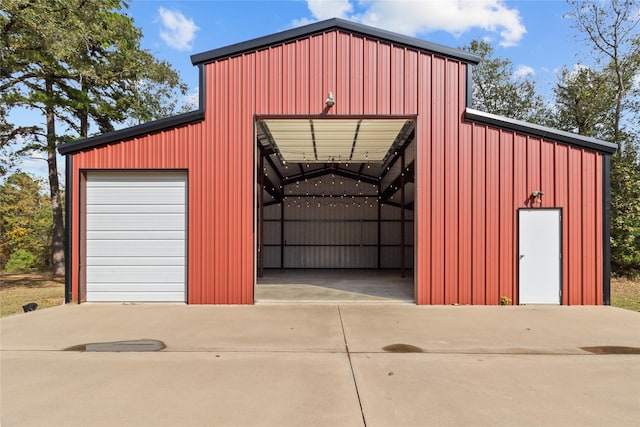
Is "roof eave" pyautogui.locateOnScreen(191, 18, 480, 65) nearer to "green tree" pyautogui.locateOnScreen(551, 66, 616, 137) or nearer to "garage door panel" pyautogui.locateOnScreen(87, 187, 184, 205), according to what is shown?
"garage door panel" pyautogui.locateOnScreen(87, 187, 184, 205)

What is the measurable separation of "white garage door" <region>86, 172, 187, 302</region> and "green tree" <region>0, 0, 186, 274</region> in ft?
13.8

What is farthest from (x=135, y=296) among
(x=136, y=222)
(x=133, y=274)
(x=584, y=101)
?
(x=584, y=101)

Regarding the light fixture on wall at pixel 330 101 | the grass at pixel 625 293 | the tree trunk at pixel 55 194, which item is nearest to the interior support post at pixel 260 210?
the light fixture on wall at pixel 330 101

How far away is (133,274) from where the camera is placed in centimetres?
678

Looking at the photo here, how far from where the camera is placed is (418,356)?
3865mm

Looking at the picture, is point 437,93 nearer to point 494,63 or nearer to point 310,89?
point 310,89

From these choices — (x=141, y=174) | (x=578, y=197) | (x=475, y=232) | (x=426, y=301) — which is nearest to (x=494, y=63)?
(x=578, y=197)

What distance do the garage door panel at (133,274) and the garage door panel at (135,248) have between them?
0.27 meters

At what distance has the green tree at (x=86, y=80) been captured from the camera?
899 cm

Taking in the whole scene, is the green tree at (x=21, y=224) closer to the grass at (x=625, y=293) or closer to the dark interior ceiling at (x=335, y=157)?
the dark interior ceiling at (x=335, y=157)

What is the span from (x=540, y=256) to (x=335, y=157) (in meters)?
7.35

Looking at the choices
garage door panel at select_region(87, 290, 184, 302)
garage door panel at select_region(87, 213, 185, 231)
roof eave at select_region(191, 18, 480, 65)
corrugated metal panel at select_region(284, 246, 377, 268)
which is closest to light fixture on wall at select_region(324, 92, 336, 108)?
roof eave at select_region(191, 18, 480, 65)

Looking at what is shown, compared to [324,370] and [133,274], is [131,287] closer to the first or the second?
[133,274]

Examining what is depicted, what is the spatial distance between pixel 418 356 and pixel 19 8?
34.8 ft
